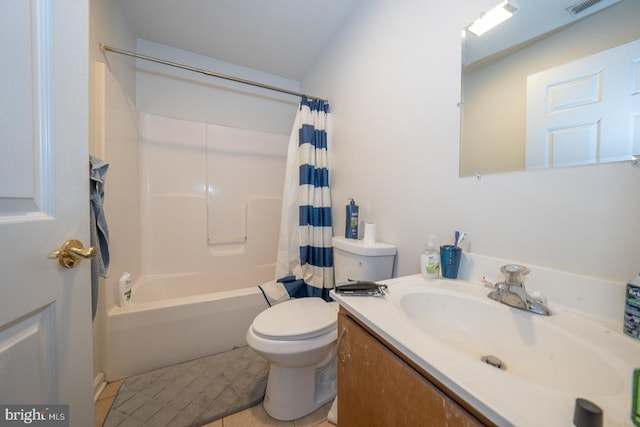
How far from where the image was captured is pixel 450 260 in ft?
2.67

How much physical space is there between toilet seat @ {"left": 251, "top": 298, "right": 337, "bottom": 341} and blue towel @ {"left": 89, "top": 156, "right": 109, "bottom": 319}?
2.01ft

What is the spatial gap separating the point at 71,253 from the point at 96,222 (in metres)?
0.38

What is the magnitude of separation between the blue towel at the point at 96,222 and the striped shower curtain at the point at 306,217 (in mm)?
911

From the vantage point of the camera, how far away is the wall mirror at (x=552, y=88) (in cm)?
55

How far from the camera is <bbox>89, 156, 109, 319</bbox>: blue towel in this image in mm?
760

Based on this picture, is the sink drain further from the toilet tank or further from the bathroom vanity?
the toilet tank

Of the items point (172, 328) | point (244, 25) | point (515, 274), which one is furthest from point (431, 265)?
point (244, 25)

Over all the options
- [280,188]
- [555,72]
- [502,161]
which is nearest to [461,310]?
[502,161]

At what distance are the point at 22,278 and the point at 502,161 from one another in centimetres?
128

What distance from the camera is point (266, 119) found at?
2230 mm

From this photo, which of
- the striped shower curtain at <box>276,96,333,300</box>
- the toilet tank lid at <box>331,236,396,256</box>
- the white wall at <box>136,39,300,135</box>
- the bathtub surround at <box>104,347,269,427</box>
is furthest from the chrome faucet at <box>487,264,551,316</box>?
the white wall at <box>136,39,300,135</box>

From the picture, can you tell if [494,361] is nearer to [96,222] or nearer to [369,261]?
[369,261]

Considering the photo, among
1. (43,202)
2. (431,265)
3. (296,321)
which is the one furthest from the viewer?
(296,321)

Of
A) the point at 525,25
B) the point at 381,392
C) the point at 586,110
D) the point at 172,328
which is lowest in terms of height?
the point at 172,328
